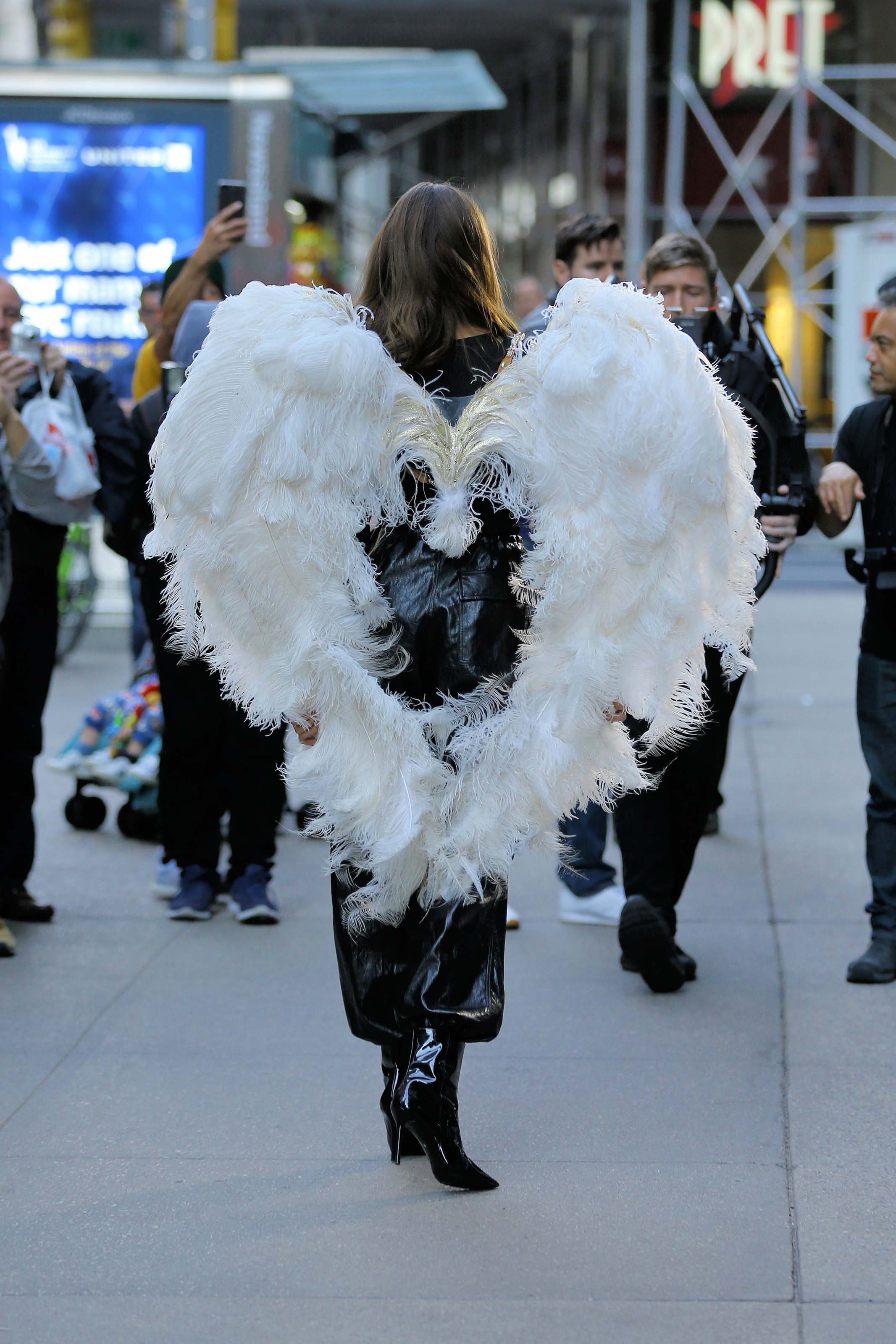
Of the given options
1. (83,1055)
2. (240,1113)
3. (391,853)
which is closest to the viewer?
(391,853)

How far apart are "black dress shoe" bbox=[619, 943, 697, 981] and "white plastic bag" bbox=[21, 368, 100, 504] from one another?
7.28ft

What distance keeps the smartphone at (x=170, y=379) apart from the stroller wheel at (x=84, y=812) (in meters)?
2.10

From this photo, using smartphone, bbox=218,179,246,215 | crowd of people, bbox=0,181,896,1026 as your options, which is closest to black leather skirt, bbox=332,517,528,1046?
crowd of people, bbox=0,181,896,1026

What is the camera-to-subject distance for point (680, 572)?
3492mm

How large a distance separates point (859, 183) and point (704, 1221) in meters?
17.2

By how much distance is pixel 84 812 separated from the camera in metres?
7.20

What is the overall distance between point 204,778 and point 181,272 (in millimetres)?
1731

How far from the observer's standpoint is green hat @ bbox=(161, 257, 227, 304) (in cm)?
596

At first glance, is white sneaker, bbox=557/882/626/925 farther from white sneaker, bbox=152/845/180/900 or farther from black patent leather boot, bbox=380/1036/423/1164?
black patent leather boot, bbox=380/1036/423/1164

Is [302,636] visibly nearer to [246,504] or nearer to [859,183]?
[246,504]

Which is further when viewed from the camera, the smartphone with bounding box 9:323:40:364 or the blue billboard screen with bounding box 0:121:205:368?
the blue billboard screen with bounding box 0:121:205:368

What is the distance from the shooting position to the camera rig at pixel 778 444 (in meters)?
4.98

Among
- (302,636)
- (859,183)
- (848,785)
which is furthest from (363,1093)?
(859,183)

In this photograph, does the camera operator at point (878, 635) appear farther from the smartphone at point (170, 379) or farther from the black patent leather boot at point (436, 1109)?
the smartphone at point (170, 379)
